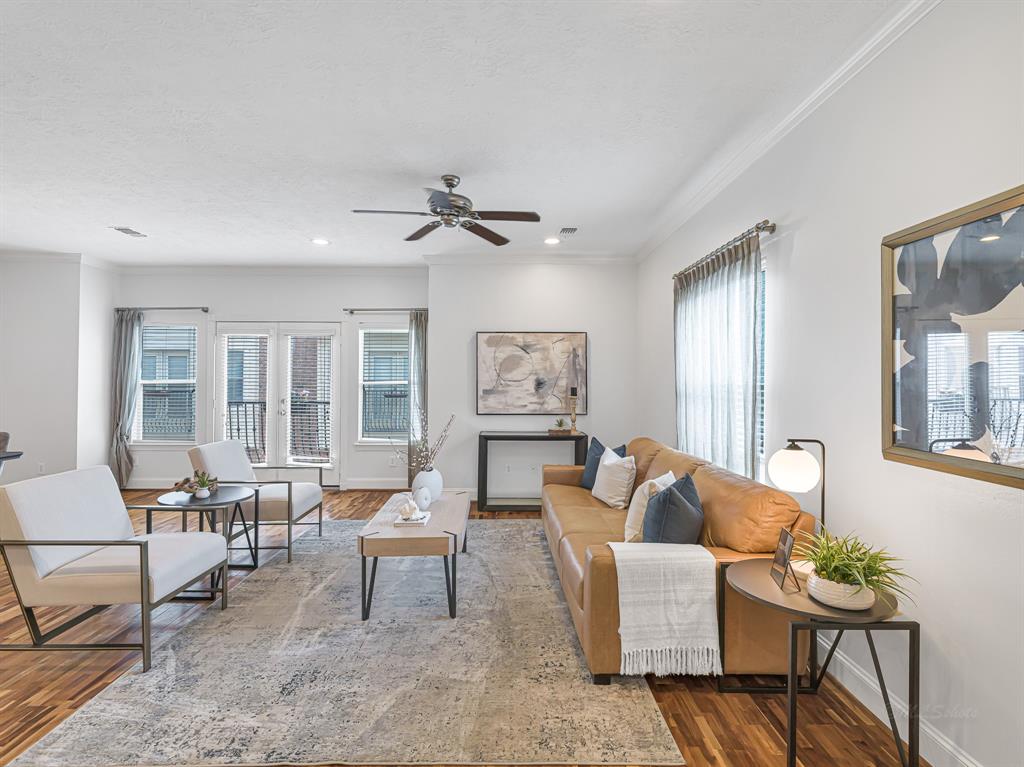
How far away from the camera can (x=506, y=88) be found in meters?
2.54

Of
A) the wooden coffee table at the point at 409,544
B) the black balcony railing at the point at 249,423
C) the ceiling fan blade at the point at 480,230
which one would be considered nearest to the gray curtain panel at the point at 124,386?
the black balcony railing at the point at 249,423

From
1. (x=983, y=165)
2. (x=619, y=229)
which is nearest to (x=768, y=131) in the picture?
(x=983, y=165)

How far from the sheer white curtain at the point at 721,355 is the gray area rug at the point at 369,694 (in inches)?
59.7

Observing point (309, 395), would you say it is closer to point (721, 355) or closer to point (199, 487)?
point (199, 487)

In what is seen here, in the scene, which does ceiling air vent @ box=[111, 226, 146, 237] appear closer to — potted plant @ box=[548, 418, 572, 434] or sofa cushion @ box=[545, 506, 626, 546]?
potted plant @ box=[548, 418, 572, 434]

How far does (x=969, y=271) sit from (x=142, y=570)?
3.49m

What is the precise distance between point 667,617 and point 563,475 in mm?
2369

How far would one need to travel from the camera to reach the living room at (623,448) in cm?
178

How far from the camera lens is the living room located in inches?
70.1

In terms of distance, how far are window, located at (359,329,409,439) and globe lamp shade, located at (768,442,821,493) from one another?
4982 mm

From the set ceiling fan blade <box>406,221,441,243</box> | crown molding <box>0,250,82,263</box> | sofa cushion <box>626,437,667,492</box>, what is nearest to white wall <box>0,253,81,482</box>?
crown molding <box>0,250,82,263</box>

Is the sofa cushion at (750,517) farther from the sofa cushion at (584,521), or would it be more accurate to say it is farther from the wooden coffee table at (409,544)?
the wooden coffee table at (409,544)

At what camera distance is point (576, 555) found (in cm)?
277

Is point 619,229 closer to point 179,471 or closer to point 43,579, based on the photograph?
point 43,579
